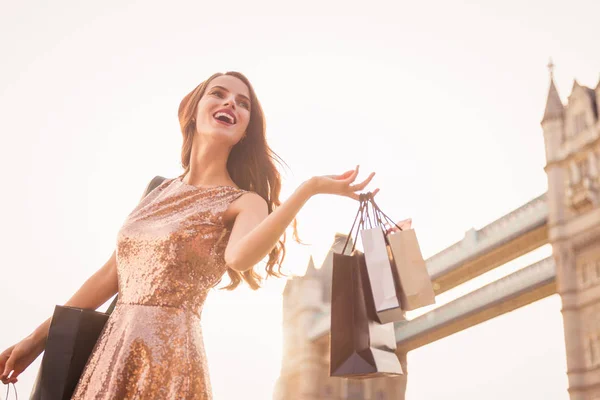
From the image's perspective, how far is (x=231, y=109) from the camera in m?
1.71

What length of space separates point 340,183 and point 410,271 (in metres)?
0.36

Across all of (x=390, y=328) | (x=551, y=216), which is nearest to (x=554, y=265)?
(x=551, y=216)

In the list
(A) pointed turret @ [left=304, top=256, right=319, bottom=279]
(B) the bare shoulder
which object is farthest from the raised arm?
(A) pointed turret @ [left=304, top=256, right=319, bottom=279]

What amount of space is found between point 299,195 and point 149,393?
20.7 inches

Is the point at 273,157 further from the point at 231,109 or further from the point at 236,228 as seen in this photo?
the point at 236,228

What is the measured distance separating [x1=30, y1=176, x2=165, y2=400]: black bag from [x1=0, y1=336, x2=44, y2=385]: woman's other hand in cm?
17

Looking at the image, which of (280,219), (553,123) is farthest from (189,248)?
(553,123)

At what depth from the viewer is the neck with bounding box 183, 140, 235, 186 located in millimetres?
1715

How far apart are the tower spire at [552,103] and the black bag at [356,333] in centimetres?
1273

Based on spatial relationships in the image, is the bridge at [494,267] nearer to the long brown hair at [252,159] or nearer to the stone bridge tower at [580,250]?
the stone bridge tower at [580,250]

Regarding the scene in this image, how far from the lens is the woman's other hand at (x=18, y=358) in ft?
5.16

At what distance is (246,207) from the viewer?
1547 mm

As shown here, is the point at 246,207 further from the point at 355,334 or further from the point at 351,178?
the point at 355,334

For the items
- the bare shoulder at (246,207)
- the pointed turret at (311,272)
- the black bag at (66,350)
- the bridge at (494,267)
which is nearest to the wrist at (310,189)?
the bare shoulder at (246,207)
